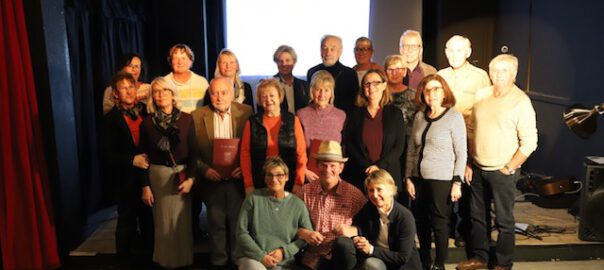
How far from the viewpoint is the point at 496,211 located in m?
3.55

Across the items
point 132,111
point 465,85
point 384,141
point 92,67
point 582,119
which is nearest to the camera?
point 384,141

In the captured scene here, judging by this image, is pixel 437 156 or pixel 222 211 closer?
pixel 437 156

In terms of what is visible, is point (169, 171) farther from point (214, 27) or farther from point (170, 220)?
point (214, 27)

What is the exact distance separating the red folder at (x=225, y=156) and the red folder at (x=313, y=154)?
43 centimetres

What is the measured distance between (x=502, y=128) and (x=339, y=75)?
1.12 metres

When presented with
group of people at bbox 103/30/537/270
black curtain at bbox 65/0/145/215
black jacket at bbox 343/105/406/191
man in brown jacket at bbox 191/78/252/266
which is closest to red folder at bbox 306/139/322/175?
group of people at bbox 103/30/537/270

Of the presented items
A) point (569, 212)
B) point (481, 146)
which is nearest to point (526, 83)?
point (569, 212)

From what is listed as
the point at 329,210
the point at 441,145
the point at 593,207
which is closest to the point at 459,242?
the point at 441,145

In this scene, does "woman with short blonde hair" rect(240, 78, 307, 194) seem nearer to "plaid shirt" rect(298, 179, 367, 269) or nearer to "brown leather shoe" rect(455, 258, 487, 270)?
"plaid shirt" rect(298, 179, 367, 269)

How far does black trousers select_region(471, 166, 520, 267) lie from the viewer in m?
3.53

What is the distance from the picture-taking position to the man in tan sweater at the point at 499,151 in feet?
11.2

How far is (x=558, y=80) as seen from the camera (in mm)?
5316

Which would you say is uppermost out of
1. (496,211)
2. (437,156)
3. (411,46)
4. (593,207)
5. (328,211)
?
(411,46)

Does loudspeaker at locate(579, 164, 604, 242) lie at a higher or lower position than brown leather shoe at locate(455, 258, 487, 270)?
higher
